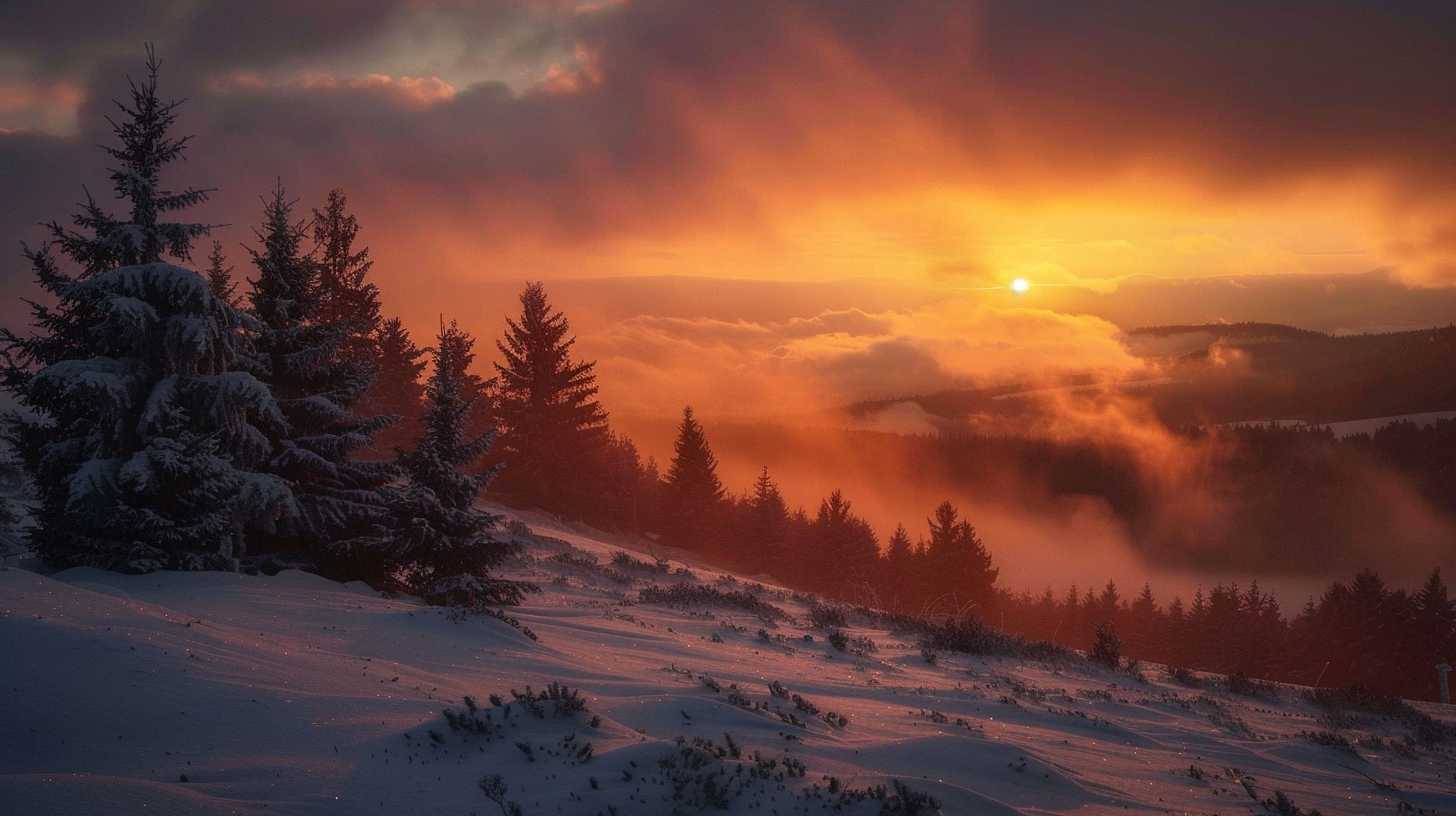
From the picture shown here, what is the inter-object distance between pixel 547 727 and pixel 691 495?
1892 inches

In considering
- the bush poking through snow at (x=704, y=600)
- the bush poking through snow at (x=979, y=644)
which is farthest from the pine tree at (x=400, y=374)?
the bush poking through snow at (x=979, y=644)

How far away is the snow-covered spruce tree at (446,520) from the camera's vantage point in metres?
14.3

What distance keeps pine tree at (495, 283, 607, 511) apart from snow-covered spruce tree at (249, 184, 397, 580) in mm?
30237

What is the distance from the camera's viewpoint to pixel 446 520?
14562 mm

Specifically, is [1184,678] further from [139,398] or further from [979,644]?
[139,398]

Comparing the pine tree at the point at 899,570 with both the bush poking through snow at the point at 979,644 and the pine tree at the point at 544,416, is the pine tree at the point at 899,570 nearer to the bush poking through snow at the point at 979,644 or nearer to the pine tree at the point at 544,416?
the pine tree at the point at 544,416

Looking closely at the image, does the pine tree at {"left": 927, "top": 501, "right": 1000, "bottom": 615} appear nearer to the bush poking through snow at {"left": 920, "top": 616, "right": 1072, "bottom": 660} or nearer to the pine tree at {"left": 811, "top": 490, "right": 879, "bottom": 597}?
the pine tree at {"left": 811, "top": 490, "right": 879, "bottom": 597}

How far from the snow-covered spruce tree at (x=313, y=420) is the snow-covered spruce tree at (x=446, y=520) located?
33.0 inches

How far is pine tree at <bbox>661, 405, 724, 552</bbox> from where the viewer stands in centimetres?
5453

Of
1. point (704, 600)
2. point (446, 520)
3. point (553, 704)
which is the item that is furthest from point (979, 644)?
point (553, 704)

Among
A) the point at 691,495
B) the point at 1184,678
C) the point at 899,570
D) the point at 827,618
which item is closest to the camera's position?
the point at 1184,678

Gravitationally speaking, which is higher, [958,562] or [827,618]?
[827,618]

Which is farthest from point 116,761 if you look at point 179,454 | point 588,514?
point 588,514

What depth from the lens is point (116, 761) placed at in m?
5.36
